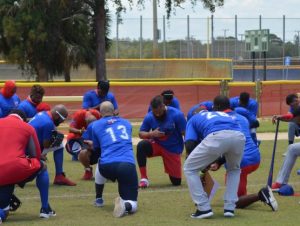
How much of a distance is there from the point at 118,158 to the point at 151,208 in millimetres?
967

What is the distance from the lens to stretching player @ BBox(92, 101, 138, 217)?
9875 millimetres

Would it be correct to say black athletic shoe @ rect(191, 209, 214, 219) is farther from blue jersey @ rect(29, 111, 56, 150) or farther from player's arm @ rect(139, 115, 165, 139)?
blue jersey @ rect(29, 111, 56, 150)

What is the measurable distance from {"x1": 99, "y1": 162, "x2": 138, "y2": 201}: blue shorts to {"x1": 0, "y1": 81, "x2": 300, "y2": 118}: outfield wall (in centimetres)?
1436

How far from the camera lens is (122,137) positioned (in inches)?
396

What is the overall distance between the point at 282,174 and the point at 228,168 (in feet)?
7.10

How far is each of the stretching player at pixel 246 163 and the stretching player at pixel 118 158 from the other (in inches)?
42.2

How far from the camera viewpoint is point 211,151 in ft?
30.7

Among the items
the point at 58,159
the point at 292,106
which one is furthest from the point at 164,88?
the point at 58,159

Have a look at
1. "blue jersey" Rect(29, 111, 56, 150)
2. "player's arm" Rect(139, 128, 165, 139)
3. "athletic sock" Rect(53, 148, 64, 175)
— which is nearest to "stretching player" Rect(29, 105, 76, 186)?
A: "blue jersey" Rect(29, 111, 56, 150)

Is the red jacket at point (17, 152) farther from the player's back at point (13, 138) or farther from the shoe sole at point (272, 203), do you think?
the shoe sole at point (272, 203)

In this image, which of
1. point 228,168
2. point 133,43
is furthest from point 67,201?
point 133,43

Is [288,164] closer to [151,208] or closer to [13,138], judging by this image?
[151,208]

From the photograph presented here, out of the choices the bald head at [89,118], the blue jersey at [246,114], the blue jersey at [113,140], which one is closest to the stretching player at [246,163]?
the blue jersey at [113,140]

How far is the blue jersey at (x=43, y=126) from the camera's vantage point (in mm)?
11438
